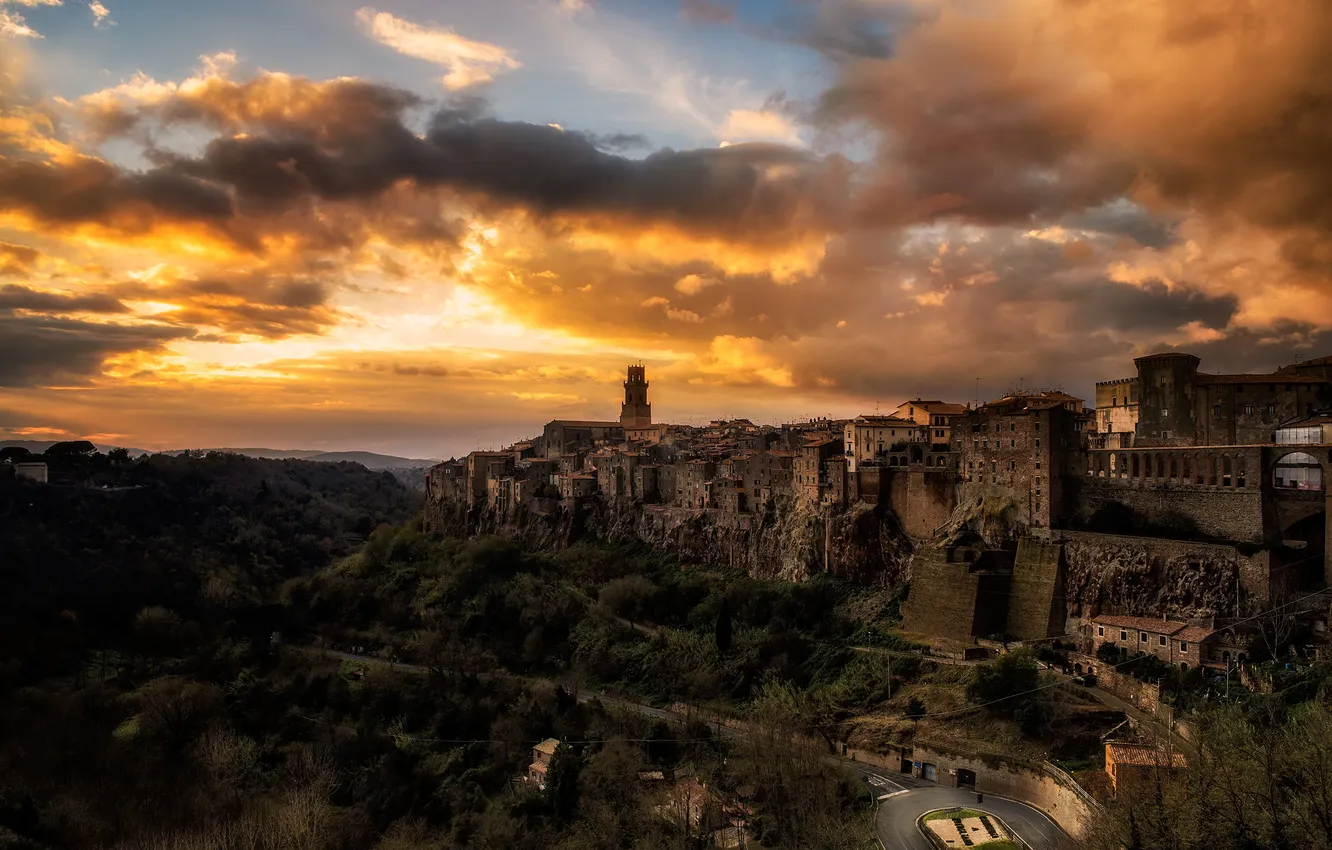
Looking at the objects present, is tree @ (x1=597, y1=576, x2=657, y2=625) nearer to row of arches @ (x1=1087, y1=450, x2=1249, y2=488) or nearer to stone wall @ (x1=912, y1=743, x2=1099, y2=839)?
stone wall @ (x1=912, y1=743, x2=1099, y2=839)

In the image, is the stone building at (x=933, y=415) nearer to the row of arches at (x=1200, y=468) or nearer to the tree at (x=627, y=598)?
the row of arches at (x=1200, y=468)

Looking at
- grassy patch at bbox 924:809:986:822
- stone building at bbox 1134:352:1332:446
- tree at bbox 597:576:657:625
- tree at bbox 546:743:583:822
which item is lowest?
tree at bbox 546:743:583:822

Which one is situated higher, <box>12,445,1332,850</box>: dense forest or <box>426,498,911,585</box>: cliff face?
<box>426,498,911,585</box>: cliff face

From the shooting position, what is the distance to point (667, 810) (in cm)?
2214

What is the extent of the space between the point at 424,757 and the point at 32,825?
11.4 meters

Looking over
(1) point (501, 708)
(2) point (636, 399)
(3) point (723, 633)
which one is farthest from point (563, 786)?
(2) point (636, 399)

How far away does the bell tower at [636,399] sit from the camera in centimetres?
6662

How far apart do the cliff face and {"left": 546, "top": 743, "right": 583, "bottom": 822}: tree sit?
13205mm

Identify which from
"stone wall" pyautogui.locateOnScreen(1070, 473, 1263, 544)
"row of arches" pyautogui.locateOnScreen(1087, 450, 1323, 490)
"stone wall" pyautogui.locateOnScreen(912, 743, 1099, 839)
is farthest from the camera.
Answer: "stone wall" pyautogui.locateOnScreen(1070, 473, 1263, 544)

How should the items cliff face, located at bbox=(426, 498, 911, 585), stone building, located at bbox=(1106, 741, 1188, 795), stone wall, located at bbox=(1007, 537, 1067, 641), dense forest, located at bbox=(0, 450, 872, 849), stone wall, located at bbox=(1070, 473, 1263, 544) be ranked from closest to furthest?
stone building, located at bbox=(1106, 741, 1188, 795), dense forest, located at bbox=(0, 450, 872, 849), stone wall, located at bbox=(1070, 473, 1263, 544), stone wall, located at bbox=(1007, 537, 1067, 641), cliff face, located at bbox=(426, 498, 911, 585)

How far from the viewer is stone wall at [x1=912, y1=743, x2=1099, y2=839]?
19.7 metres

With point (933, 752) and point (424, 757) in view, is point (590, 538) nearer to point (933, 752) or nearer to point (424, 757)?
point (424, 757)

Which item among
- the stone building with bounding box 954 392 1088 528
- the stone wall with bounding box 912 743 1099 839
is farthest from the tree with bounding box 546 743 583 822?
the stone building with bounding box 954 392 1088 528

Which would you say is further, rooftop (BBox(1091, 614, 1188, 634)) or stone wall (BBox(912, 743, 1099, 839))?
rooftop (BBox(1091, 614, 1188, 634))
